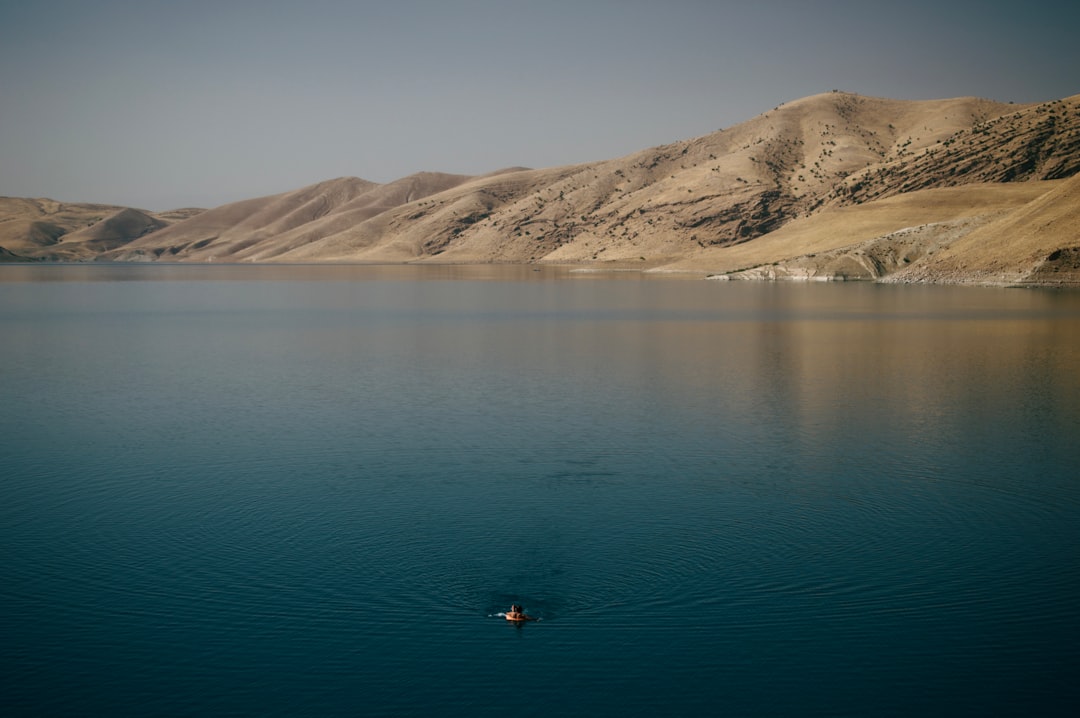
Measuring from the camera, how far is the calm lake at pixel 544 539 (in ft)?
45.6

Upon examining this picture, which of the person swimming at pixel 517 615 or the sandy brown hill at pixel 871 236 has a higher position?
the sandy brown hill at pixel 871 236

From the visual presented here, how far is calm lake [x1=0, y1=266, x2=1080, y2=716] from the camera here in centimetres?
1390

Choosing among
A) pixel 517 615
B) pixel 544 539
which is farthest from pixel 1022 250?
pixel 517 615

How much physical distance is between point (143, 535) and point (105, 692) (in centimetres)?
667

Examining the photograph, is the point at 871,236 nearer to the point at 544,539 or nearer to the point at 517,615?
the point at 544,539

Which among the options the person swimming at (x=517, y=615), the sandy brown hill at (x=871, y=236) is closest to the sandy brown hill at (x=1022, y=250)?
the sandy brown hill at (x=871, y=236)

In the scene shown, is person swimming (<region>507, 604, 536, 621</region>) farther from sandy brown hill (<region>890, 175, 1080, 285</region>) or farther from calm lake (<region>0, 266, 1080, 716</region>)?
sandy brown hill (<region>890, 175, 1080, 285</region>)

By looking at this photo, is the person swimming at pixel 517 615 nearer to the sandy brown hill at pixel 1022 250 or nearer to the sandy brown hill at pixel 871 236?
the sandy brown hill at pixel 1022 250

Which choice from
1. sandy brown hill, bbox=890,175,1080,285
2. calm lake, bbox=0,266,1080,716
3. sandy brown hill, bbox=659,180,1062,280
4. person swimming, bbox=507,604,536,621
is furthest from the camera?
sandy brown hill, bbox=659,180,1062,280

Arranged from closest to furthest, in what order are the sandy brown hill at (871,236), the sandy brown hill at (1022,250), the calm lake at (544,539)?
1. the calm lake at (544,539)
2. the sandy brown hill at (1022,250)
3. the sandy brown hill at (871,236)

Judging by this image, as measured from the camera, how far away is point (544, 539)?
63.8 feet

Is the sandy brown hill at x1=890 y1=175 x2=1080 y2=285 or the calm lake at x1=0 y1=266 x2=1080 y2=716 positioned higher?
the sandy brown hill at x1=890 y1=175 x2=1080 y2=285

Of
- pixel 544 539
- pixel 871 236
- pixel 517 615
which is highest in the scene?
pixel 871 236

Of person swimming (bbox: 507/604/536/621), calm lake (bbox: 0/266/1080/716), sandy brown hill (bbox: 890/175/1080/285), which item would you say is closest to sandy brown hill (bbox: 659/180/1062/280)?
sandy brown hill (bbox: 890/175/1080/285)
